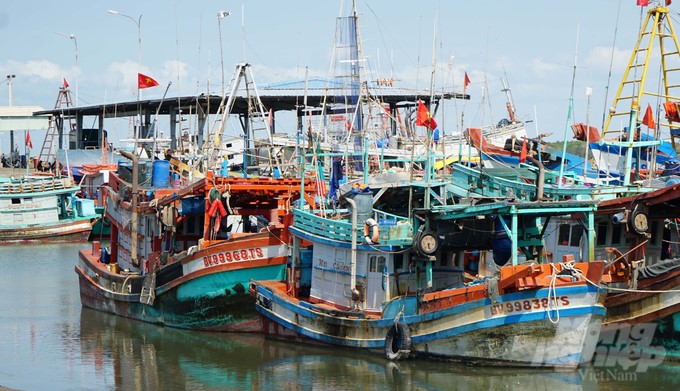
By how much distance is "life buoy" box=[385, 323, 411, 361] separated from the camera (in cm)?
2264

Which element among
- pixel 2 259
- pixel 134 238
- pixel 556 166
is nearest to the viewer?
pixel 134 238

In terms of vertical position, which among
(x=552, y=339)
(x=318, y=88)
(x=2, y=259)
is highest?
(x=318, y=88)

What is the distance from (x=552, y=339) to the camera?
21.2m

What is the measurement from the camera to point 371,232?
76.6 feet

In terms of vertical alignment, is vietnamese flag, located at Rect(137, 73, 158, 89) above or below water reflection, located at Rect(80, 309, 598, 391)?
above

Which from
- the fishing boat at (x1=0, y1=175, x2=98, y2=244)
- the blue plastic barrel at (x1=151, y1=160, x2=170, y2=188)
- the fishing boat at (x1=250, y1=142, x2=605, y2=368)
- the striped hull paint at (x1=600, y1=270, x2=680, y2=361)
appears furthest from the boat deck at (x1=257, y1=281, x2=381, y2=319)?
the fishing boat at (x1=0, y1=175, x2=98, y2=244)

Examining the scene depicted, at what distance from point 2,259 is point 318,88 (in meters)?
19.1

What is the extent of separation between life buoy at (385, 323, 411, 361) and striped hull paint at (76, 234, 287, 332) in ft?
15.0

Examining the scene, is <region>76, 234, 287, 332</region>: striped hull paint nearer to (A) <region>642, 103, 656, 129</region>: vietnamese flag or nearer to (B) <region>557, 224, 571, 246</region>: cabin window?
(B) <region>557, 224, 571, 246</region>: cabin window

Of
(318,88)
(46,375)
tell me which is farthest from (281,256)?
(318,88)

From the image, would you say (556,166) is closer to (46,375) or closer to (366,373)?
(366,373)

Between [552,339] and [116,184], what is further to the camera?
[116,184]

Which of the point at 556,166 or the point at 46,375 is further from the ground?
the point at 556,166

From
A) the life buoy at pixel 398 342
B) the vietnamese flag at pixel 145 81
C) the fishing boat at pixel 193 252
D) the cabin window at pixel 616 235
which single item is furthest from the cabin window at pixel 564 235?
the vietnamese flag at pixel 145 81
